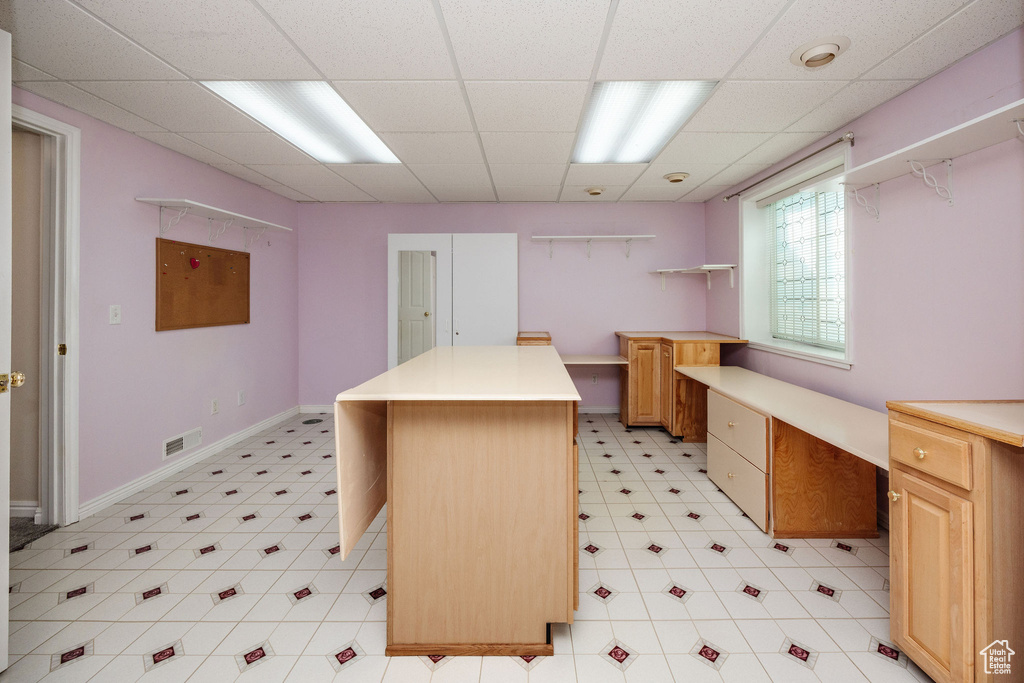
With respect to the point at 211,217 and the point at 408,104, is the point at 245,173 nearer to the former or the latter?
the point at 211,217

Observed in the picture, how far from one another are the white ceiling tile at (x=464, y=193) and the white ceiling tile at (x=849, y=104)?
8.89 ft

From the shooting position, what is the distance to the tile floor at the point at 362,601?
5.27ft

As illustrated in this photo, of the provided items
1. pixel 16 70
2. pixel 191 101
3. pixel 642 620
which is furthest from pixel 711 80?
pixel 16 70

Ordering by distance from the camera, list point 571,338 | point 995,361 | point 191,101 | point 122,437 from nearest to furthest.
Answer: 1. point 995,361
2. point 191,101
3. point 122,437
4. point 571,338

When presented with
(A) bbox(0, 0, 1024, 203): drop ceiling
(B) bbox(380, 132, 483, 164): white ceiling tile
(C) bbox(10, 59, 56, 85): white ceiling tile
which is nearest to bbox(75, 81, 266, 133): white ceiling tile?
(A) bbox(0, 0, 1024, 203): drop ceiling

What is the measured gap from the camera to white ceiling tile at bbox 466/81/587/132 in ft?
7.84

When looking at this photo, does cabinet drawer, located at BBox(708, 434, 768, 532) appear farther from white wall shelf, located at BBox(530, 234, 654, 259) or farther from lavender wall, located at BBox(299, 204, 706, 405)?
white wall shelf, located at BBox(530, 234, 654, 259)

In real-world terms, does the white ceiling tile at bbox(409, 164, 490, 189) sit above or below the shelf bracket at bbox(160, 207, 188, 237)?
above

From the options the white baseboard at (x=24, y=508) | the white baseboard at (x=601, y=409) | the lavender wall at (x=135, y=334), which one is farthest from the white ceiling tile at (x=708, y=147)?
the white baseboard at (x=24, y=508)

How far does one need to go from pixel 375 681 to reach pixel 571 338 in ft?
13.5

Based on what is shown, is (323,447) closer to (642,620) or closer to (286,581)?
(286,581)

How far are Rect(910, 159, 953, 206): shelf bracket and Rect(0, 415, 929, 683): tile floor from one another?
1850 millimetres

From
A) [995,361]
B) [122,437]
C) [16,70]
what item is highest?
[16,70]

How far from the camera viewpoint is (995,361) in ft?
6.53
